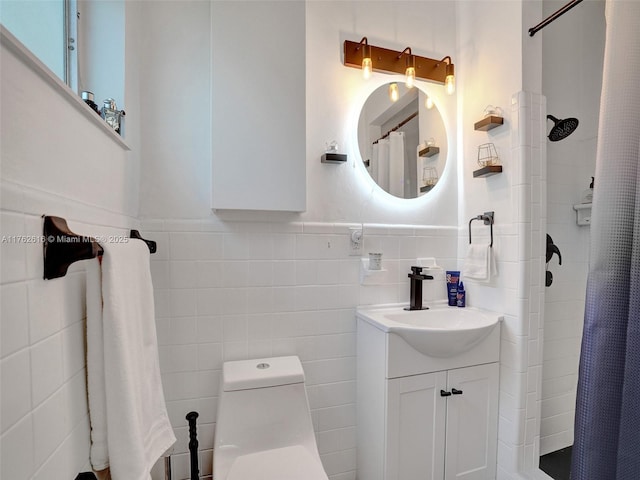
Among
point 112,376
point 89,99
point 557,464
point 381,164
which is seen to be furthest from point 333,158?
point 557,464

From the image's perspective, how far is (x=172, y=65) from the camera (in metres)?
1.37

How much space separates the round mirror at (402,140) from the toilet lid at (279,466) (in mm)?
1312

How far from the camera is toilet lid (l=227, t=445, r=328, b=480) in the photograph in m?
1.09

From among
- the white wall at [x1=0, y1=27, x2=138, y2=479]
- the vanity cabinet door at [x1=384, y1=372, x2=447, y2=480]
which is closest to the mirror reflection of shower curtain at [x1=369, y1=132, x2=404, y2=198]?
the vanity cabinet door at [x1=384, y1=372, x2=447, y2=480]

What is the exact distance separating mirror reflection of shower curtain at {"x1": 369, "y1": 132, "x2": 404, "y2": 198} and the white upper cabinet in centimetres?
48

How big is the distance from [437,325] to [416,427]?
→ 500 mm

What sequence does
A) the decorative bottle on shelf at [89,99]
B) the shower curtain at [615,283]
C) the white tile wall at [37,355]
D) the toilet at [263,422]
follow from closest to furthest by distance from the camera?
the white tile wall at [37,355]
the shower curtain at [615,283]
the decorative bottle on shelf at [89,99]
the toilet at [263,422]

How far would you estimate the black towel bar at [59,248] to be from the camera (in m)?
0.55

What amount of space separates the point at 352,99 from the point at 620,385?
1536mm

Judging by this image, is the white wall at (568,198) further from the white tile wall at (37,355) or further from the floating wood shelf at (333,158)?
the white tile wall at (37,355)

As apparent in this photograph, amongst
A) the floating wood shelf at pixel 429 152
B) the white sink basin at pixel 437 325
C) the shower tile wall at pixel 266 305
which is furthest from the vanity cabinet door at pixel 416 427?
the floating wood shelf at pixel 429 152

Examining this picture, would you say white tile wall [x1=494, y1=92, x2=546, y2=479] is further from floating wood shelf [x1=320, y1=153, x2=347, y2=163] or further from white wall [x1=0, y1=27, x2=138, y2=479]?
white wall [x1=0, y1=27, x2=138, y2=479]

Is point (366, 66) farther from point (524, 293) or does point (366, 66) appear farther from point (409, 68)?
point (524, 293)

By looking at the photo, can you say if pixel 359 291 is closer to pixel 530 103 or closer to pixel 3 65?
pixel 530 103
